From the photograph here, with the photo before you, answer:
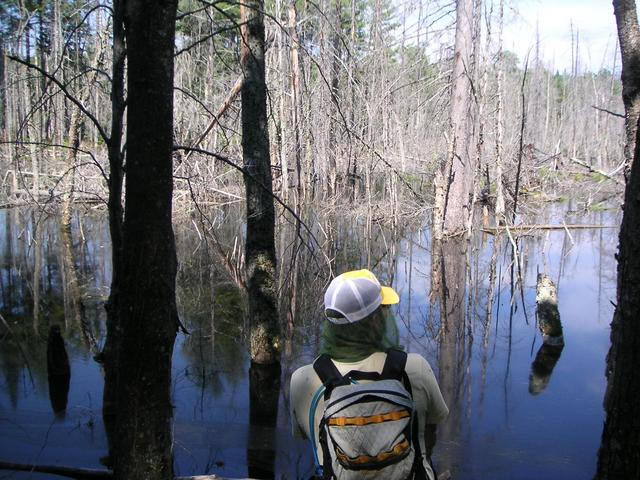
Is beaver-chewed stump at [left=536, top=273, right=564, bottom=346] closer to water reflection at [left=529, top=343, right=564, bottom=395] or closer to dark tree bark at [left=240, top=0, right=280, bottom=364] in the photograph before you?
Answer: water reflection at [left=529, top=343, right=564, bottom=395]

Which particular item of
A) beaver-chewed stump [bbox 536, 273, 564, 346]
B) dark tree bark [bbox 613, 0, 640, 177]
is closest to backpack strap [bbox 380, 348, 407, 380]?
dark tree bark [bbox 613, 0, 640, 177]

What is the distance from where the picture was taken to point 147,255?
9.77ft

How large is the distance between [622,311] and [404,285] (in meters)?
9.87

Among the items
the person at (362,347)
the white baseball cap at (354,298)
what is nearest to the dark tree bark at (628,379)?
the person at (362,347)

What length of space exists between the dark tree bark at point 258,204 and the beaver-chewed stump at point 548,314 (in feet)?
13.4

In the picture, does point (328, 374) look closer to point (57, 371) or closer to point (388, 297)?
point (388, 297)

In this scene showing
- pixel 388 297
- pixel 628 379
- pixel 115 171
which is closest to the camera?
pixel 388 297

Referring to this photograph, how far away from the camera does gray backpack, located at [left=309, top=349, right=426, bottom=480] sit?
2125 mm

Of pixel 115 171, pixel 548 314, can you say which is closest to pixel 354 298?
pixel 115 171

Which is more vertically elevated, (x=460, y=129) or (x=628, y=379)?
→ (x=460, y=129)

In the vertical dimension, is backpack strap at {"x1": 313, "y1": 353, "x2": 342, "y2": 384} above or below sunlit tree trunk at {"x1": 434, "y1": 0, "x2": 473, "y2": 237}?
below

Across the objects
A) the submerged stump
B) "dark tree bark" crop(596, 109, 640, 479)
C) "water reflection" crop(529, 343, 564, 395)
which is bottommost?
"water reflection" crop(529, 343, 564, 395)

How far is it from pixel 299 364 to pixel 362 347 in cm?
592

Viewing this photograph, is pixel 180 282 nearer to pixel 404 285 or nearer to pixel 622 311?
pixel 404 285
